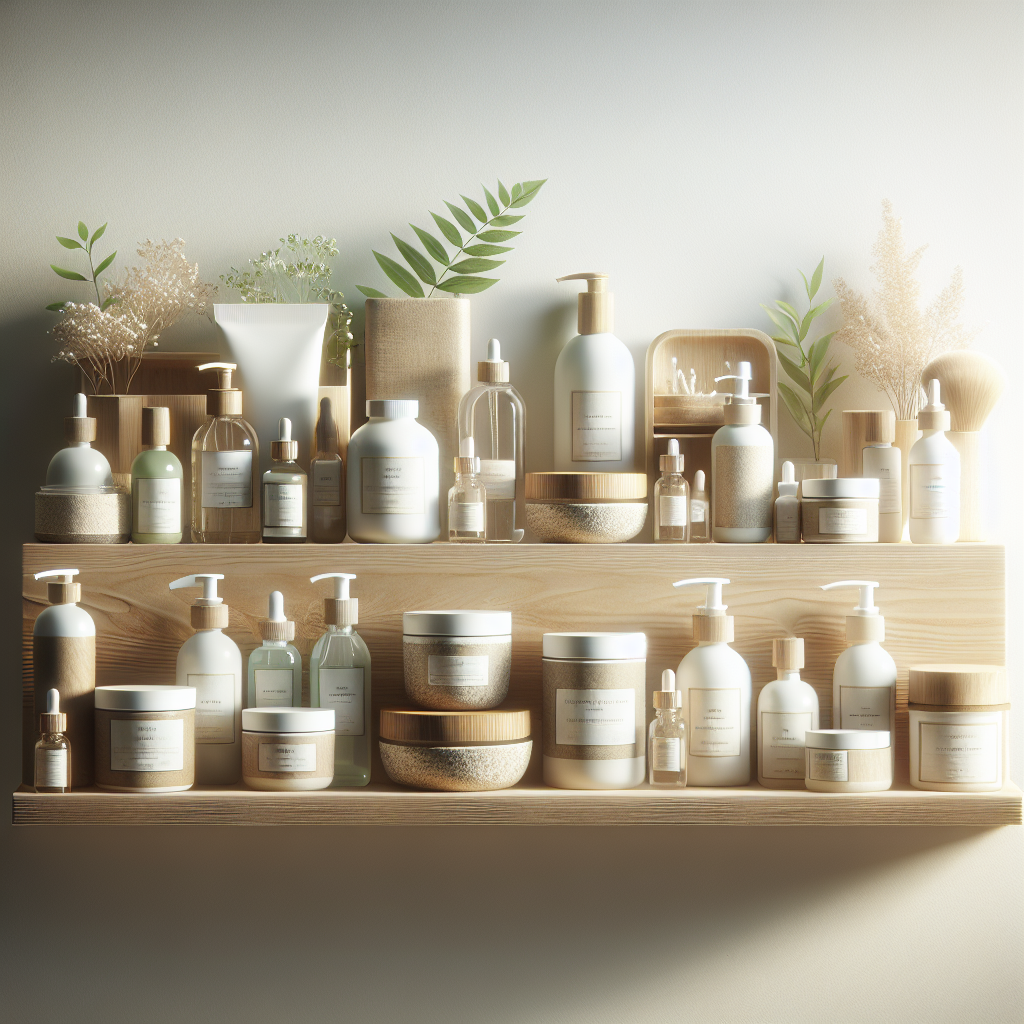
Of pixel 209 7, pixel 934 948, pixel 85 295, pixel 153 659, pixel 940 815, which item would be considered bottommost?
pixel 934 948

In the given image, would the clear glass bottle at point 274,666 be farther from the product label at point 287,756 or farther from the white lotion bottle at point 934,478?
the white lotion bottle at point 934,478

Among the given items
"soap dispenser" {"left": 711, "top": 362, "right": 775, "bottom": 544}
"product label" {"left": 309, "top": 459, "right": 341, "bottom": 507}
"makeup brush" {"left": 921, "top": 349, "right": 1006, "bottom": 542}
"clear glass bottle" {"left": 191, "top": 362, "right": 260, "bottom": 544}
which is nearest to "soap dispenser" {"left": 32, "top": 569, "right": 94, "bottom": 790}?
"clear glass bottle" {"left": 191, "top": 362, "right": 260, "bottom": 544}

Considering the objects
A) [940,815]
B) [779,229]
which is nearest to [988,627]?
[940,815]

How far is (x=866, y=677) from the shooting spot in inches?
36.4

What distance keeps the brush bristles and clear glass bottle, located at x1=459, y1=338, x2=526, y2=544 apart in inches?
15.7

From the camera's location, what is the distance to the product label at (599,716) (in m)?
0.90

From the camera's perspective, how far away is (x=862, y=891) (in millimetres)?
1051

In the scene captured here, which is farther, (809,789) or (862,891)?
(862,891)

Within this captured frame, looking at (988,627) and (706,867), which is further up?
(988,627)

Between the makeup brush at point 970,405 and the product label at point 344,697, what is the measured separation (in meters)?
0.60

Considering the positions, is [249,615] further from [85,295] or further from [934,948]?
[934,948]

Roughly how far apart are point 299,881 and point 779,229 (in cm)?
85

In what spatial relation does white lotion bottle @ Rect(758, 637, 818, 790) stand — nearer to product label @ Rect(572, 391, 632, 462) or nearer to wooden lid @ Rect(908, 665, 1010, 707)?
wooden lid @ Rect(908, 665, 1010, 707)

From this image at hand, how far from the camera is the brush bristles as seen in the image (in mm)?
963
